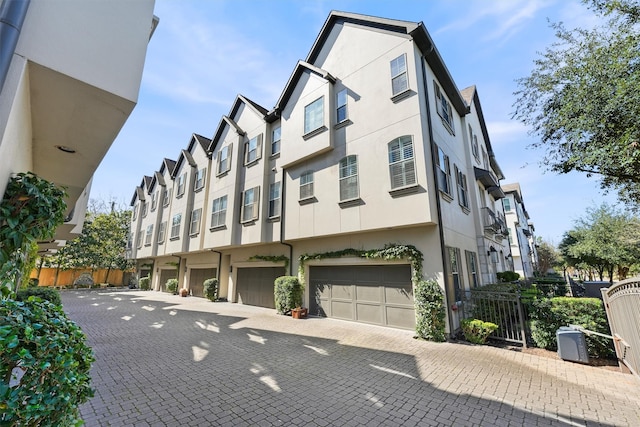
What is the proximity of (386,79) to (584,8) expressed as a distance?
6.52 meters

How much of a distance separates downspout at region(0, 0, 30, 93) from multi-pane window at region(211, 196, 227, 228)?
14.3 m

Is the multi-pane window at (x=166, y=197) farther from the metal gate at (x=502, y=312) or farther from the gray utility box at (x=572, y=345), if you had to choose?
the gray utility box at (x=572, y=345)

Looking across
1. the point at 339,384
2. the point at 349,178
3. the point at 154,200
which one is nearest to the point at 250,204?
the point at 349,178

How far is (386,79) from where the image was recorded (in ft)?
34.1

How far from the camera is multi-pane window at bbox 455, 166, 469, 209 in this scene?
12015 millimetres

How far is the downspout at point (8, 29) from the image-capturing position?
2.38 m

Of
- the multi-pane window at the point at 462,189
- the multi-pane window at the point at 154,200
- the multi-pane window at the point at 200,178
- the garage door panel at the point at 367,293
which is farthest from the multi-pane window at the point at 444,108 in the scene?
the multi-pane window at the point at 154,200

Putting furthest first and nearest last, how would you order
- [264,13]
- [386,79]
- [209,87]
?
[386,79] → [209,87] → [264,13]

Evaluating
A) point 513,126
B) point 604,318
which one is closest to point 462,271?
point 604,318

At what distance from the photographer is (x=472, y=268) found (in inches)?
476

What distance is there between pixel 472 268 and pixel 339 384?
9621mm

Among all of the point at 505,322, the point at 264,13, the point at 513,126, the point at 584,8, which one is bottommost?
the point at 505,322

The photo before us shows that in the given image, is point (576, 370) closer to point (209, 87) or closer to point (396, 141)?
point (396, 141)

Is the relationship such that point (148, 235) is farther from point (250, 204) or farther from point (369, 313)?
point (369, 313)
